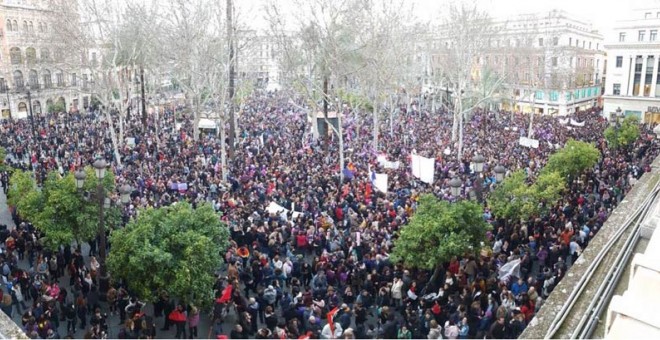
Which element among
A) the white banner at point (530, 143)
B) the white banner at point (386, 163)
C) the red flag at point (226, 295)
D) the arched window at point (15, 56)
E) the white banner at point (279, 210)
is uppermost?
the arched window at point (15, 56)

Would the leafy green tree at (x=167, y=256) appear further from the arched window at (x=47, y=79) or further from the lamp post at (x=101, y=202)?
the arched window at (x=47, y=79)

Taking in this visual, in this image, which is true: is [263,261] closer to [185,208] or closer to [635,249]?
[185,208]

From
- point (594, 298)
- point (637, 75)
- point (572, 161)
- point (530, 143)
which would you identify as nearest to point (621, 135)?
point (530, 143)

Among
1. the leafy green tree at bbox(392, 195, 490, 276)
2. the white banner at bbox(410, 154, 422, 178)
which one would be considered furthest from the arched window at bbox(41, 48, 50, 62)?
the leafy green tree at bbox(392, 195, 490, 276)

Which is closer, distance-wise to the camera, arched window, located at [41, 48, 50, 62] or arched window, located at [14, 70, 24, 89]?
arched window, located at [41, 48, 50, 62]

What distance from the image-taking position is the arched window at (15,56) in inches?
1928

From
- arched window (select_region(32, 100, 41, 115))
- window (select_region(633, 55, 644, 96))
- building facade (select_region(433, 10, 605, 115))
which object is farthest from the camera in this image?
arched window (select_region(32, 100, 41, 115))

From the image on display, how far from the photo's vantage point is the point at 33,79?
168ft

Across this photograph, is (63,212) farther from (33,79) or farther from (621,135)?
(33,79)

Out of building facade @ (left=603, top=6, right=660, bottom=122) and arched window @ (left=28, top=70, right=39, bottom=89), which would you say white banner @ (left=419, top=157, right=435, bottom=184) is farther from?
arched window @ (left=28, top=70, right=39, bottom=89)

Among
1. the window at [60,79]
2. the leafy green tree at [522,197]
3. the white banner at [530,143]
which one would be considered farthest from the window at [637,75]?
the window at [60,79]

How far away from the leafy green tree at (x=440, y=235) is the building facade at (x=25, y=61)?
4264cm

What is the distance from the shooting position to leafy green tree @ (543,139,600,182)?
19938mm

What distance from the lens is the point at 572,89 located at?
56.6m
